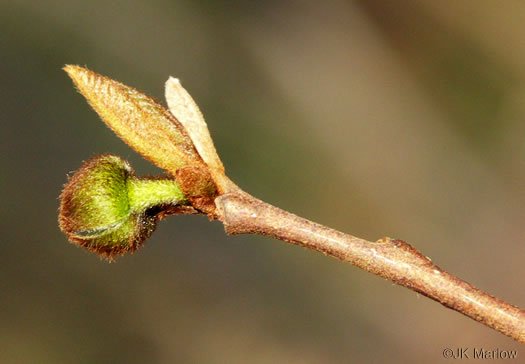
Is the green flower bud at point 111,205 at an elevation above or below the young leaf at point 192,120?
below

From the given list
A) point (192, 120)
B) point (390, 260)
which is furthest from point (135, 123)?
point (390, 260)

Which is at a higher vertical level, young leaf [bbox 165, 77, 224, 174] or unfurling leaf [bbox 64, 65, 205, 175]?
young leaf [bbox 165, 77, 224, 174]

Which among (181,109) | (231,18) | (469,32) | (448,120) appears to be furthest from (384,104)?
(181,109)

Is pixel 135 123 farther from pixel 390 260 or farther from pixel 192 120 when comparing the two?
pixel 390 260

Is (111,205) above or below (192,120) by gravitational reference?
below

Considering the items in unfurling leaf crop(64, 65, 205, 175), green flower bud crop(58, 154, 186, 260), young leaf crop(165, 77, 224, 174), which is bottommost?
green flower bud crop(58, 154, 186, 260)
